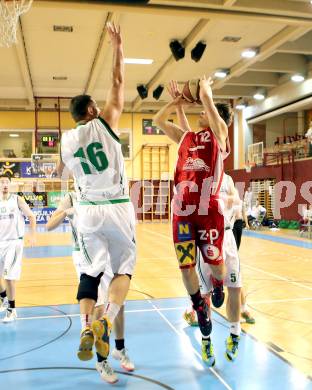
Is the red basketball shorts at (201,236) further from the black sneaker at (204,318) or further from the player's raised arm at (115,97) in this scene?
the player's raised arm at (115,97)

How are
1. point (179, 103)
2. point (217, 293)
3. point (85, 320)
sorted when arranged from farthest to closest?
point (179, 103), point (217, 293), point (85, 320)

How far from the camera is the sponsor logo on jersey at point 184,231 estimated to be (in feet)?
11.4

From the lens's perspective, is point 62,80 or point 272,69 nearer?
point 272,69

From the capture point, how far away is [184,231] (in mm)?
3479

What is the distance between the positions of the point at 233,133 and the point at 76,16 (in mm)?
13391

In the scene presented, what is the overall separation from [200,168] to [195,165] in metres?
0.05

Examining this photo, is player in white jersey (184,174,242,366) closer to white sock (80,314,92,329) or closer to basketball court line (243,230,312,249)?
white sock (80,314,92,329)

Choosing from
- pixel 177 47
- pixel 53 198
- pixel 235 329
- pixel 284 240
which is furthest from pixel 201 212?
pixel 53 198

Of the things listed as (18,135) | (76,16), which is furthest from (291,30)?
(18,135)

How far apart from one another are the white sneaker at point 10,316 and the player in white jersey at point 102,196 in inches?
95.5

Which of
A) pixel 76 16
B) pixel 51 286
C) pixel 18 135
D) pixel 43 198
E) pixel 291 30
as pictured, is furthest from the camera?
pixel 18 135

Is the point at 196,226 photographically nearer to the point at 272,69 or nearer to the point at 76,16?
the point at 76,16

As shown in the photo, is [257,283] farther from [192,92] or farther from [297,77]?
[297,77]

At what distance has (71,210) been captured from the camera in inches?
167
